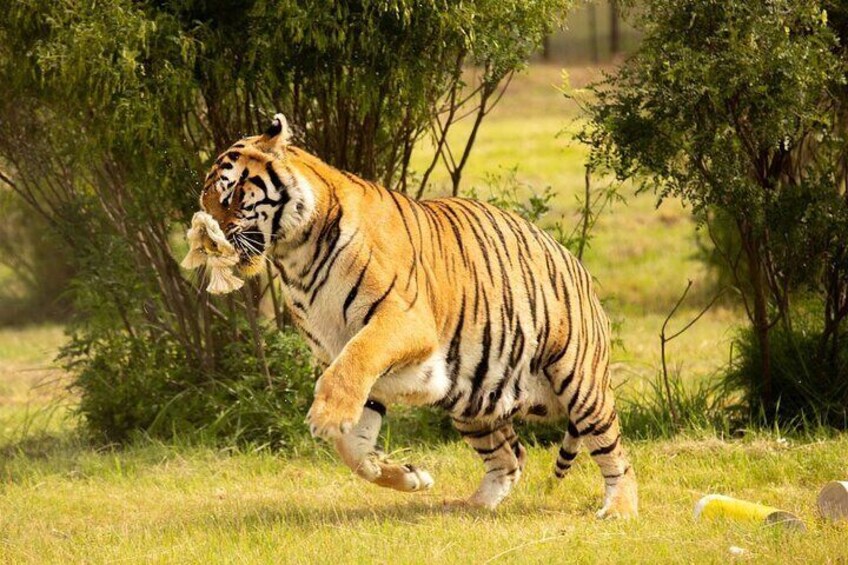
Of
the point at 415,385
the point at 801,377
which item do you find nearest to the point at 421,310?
the point at 415,385

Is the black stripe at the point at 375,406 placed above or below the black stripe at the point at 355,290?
below

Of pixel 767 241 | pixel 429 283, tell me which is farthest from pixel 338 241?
pixel 767 241

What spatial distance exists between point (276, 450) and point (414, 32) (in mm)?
2849

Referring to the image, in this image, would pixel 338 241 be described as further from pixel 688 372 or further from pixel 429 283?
pixel 688 372

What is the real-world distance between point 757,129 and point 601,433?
246cm

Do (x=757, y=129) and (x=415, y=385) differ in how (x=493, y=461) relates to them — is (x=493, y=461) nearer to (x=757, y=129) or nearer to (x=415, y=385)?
(x=415, y=385)

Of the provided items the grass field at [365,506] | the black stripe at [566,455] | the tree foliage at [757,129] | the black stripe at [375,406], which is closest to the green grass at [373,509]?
the grass field at [365,506]

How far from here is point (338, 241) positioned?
680 centimetres

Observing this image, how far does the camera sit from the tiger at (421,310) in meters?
6.70

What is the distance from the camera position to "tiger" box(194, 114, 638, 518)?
264 inches

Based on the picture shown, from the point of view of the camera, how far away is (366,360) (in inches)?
251

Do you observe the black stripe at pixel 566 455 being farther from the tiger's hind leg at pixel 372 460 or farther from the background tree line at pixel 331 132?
the background tree line at pixel 331 132

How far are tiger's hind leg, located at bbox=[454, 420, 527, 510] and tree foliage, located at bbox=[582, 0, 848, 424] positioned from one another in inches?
87.3

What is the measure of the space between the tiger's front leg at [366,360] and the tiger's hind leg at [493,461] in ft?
3.90
